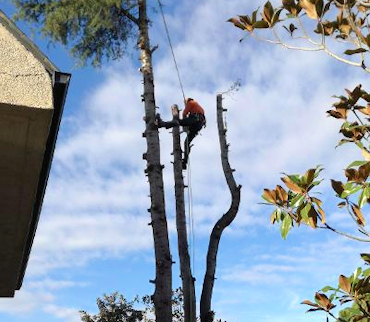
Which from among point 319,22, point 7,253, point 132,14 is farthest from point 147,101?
point 319,22

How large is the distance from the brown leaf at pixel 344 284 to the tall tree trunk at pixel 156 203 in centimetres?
502

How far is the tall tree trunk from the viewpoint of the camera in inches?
303

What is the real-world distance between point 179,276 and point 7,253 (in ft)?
16.7

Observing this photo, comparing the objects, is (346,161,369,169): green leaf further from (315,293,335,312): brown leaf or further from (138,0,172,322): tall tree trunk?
(138,0,172,322): tall tree trunk

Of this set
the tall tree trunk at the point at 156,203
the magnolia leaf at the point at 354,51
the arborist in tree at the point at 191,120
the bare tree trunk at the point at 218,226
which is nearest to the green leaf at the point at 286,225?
the magnolia leaf at the point at 354,51

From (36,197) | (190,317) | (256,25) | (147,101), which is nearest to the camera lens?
(36,197)

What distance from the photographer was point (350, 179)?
2.71 metres

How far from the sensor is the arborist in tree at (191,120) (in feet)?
31.3

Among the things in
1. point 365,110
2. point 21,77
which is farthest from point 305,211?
point 21,77

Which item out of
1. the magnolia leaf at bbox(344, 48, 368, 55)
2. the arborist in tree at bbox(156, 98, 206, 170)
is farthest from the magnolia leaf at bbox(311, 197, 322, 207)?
the arborist in tree at bbox(156, 98, 206, 170)

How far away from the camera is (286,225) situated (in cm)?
285

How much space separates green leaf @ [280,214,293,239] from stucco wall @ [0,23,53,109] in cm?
145

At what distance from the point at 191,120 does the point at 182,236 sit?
7.16 ft

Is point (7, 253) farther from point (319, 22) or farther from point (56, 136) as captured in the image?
point (319, 22)
